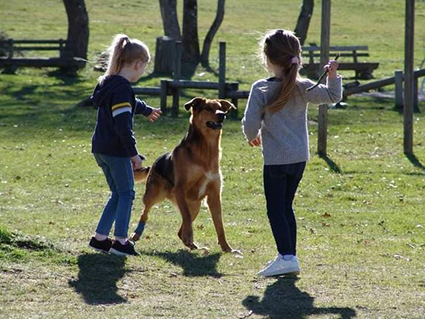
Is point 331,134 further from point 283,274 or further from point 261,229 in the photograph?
point 283,274

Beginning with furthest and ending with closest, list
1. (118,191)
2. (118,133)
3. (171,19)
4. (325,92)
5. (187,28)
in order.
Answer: (187,28) < (171,19) < (118,191) < (118,133) < (325,92)

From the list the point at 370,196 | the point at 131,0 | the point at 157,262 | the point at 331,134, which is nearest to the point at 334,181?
the point at 370,196

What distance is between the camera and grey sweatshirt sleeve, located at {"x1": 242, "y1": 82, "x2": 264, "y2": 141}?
22.5 ft

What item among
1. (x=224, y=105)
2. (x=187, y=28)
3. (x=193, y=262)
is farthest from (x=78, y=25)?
(x=193, y=262)

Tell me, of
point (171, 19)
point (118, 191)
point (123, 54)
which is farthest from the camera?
point (171, 19)

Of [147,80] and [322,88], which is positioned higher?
[322,88]

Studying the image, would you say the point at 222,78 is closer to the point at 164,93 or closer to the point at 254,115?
the point at 164,93

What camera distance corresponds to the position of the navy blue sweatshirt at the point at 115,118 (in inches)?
287

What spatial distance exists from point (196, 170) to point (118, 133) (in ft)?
5.01

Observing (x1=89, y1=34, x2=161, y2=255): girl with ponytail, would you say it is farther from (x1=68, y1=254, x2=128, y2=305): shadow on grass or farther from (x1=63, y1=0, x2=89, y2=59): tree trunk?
(x1=63, y1=0, x2=89, y2=59): tree trunk

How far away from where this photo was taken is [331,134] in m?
17.9

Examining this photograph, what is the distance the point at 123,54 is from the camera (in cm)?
746

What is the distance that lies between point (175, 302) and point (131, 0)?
4981 centimetres

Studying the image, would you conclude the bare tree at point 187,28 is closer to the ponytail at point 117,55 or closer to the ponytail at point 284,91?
the ponytail at point 117,55
